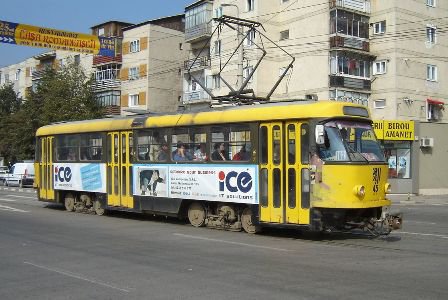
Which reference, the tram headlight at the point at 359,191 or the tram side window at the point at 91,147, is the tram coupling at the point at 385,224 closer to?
the tram headlight at the point at 359,191

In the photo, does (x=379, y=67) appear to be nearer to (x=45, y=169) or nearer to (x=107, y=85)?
(x=45, y=169)

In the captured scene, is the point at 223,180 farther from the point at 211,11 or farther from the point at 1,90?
the point at 1,90

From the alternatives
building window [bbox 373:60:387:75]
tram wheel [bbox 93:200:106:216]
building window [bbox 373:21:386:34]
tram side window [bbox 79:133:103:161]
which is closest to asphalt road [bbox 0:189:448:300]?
tram wheel [bbox 93:200:106:216]

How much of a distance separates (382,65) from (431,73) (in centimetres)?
436

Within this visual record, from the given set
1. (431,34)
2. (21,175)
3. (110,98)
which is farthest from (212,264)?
(110,98)

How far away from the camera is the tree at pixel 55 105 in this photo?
45.1 m

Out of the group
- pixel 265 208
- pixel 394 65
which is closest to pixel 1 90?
pixel 394 65

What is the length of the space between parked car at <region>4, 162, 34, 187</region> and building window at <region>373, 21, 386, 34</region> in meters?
27.9

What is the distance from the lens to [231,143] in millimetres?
14000

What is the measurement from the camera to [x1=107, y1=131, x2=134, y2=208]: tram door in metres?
17.1

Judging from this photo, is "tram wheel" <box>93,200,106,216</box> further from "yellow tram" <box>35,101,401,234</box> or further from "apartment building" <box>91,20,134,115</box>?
"apartment building" <box>91,20,134,115</box>

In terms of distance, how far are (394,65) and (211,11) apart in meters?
17.6

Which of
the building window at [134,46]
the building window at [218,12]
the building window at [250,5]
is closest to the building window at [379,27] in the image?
the building window at [250,5]

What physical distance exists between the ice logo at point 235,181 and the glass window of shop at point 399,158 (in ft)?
83.7
